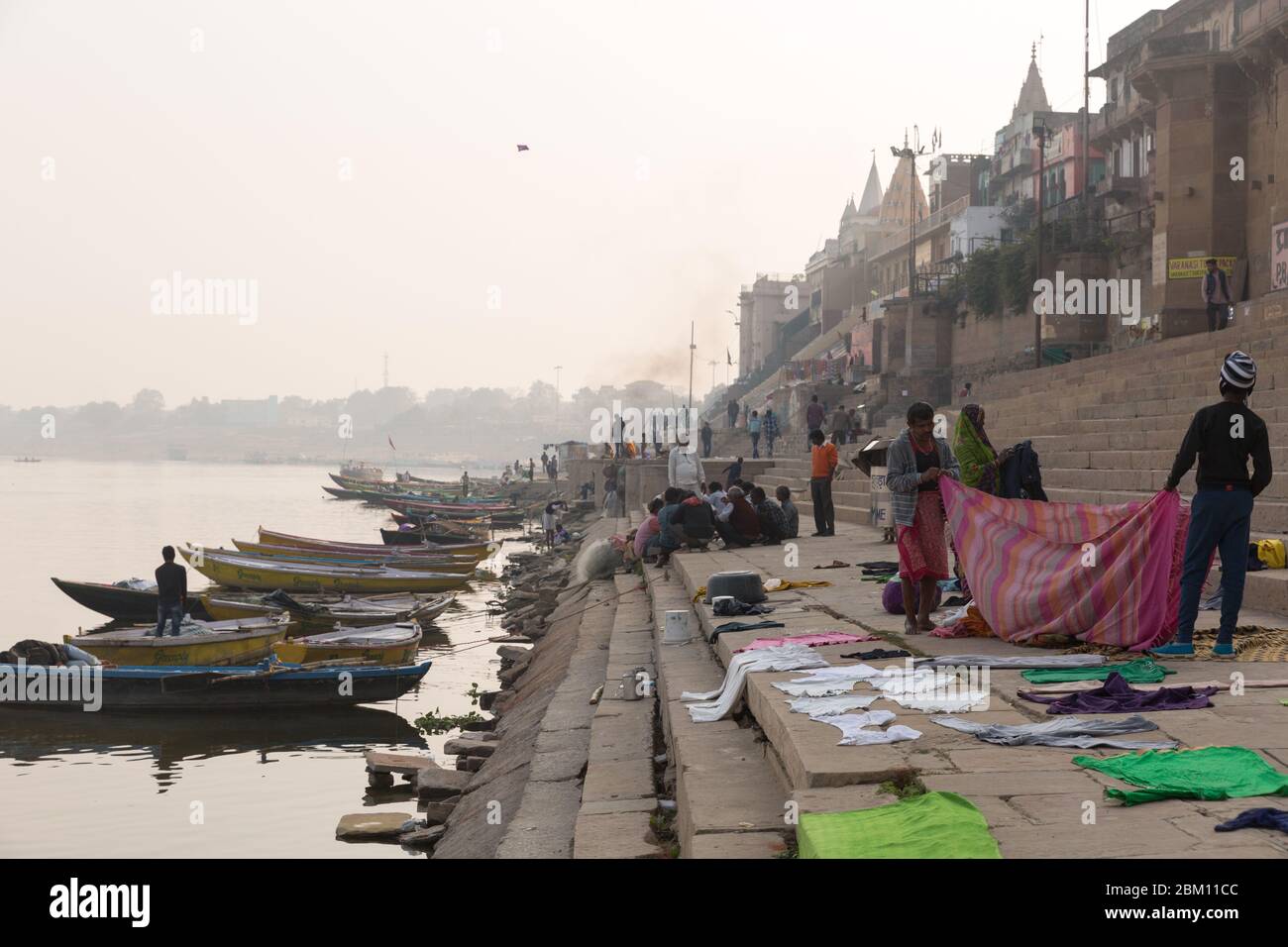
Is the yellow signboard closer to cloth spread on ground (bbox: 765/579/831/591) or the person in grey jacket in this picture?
cloth spread on ground (bbox: 765/579/831/591)

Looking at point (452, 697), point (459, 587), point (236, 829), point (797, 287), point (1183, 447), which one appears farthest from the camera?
point (797, 287)

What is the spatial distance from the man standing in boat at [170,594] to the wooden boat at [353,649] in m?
1.59

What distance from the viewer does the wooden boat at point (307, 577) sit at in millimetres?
Result: 26562

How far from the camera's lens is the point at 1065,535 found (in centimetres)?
744

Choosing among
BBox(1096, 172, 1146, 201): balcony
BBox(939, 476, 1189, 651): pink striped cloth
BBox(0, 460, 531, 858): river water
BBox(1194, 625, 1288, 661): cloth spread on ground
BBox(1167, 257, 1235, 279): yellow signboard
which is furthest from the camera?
BBox(1096, 172, 1146, 201): balcony

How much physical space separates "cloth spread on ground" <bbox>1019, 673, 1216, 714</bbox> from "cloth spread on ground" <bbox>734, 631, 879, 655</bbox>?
2081 mm

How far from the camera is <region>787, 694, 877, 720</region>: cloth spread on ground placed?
5.45 meters

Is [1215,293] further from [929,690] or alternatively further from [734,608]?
[929,690]

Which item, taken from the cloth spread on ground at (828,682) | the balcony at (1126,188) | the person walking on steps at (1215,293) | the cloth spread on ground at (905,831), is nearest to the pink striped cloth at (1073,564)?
the cloth spread on ground at (828,682)

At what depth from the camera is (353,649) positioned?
1659cm

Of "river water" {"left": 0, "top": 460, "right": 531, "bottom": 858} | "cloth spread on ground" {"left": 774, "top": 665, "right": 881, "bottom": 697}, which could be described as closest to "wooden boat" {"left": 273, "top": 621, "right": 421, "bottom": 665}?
"river water" {"left": 0, "top": 460, "right": 531, "bottom": 858}
